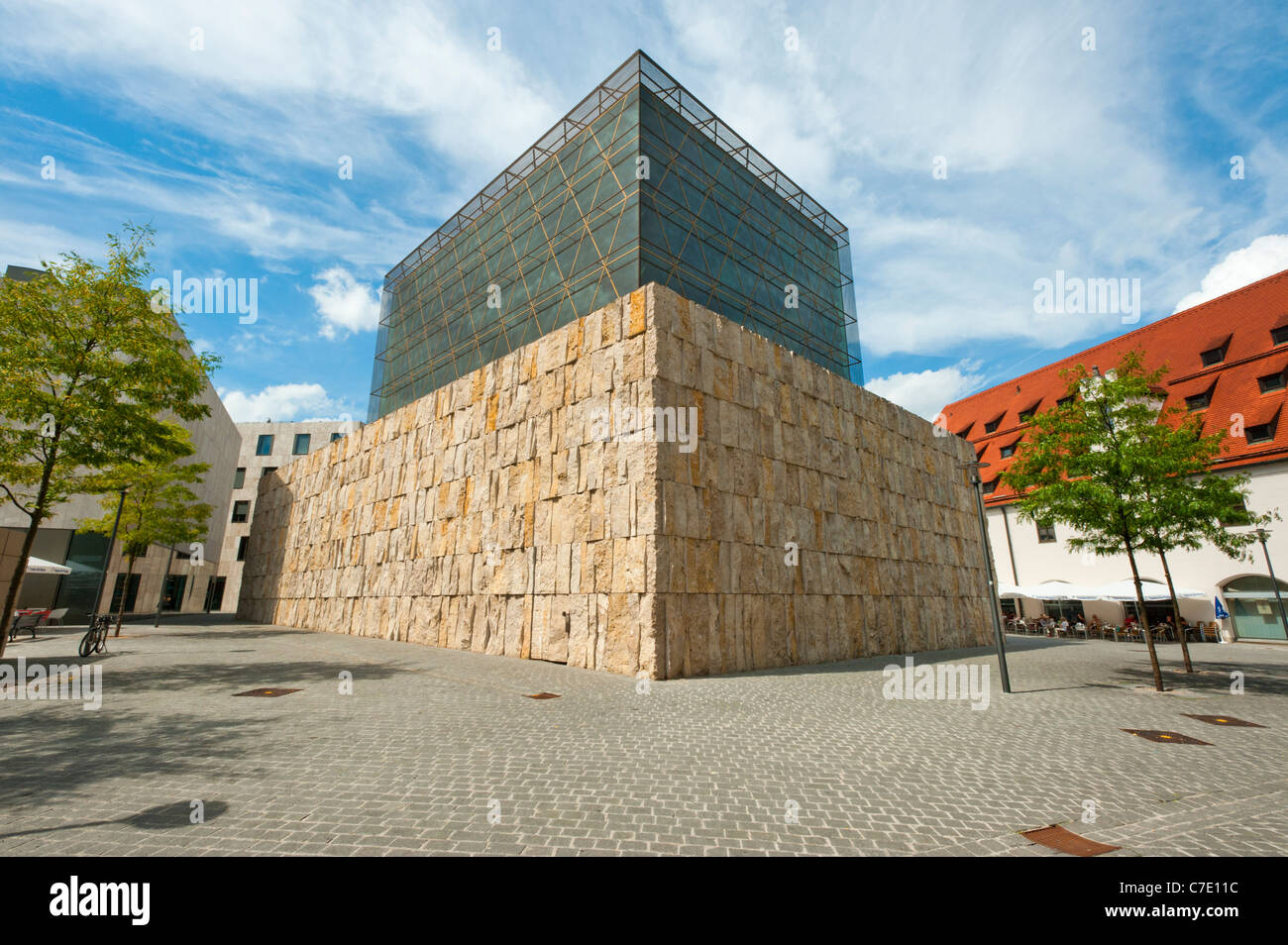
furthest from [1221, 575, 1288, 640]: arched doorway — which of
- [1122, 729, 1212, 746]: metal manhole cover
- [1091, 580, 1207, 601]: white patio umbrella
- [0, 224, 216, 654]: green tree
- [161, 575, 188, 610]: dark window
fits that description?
[161, 575, 188, 610]: dark window

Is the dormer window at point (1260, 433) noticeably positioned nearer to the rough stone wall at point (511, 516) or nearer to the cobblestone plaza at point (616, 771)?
the cobblestone plaza at point (616, 771)

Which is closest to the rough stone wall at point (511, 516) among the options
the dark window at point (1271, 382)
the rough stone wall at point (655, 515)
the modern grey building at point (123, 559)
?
the rough stone wall at point (655, 515)

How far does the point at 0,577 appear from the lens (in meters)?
23.8

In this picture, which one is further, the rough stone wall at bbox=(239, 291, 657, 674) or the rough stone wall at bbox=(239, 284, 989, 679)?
the rough stone wall at bbox=(239, 291, 657, 674)

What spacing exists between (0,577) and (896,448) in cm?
3741

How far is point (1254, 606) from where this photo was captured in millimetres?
26156

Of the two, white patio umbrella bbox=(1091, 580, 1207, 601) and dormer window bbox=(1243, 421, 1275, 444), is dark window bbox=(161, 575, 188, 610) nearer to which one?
white patio umbrella bbox=(1091, 580, 1207, 601)

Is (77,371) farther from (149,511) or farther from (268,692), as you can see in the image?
(149,511)

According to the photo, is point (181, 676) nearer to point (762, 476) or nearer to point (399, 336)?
point (762, 476)

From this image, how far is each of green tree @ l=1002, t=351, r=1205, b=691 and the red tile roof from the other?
10288 millimetres

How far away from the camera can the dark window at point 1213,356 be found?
30344 millimetres

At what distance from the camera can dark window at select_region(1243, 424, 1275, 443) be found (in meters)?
26.0

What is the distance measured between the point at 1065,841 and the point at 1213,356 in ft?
128
